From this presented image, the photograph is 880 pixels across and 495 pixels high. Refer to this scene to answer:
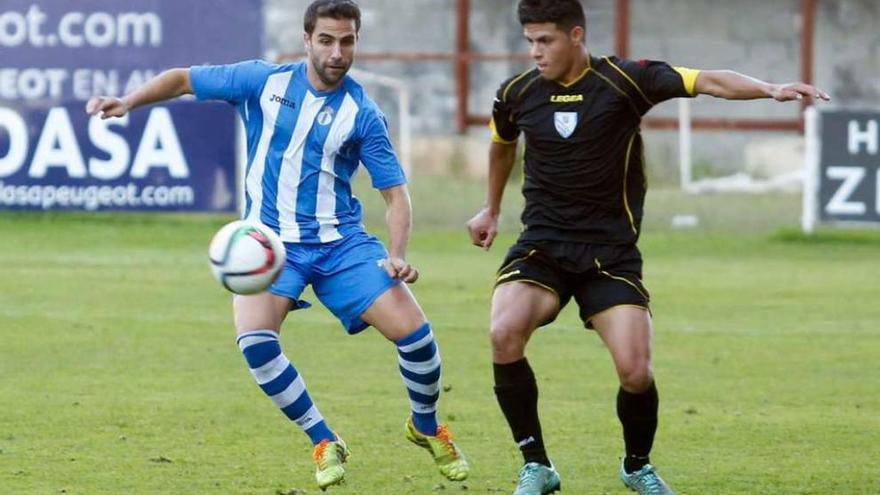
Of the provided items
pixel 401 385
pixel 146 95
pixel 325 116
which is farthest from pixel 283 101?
pixel 401 385

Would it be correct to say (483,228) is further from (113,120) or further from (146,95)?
(113,120)

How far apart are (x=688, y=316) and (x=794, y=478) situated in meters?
6.53

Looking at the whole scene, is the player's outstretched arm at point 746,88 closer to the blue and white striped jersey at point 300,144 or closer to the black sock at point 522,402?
the black sock at point 522,402

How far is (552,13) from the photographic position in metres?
8.00

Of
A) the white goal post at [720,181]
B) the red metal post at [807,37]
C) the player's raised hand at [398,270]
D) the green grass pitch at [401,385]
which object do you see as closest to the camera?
the player's raised hand at [398,270]

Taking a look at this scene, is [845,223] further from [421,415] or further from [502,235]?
[421,415]

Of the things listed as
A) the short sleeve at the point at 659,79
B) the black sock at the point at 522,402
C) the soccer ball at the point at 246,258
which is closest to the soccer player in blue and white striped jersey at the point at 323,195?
the soccer ball at the point at 246,258

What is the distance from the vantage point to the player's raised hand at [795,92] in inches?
300

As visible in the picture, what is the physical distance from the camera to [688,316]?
1529 cm

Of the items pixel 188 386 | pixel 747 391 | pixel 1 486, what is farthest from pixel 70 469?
pixel 747 391

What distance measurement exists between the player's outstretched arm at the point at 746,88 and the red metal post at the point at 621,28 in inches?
943

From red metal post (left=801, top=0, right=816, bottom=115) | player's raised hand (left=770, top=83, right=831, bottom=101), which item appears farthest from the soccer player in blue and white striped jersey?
red metal post (left=801, top=0, right=816, bottom=115)

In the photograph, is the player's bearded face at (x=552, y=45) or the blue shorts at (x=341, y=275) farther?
→ the blue shorts at (x=341, y=275)

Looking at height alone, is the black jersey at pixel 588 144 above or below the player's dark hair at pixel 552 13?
below
